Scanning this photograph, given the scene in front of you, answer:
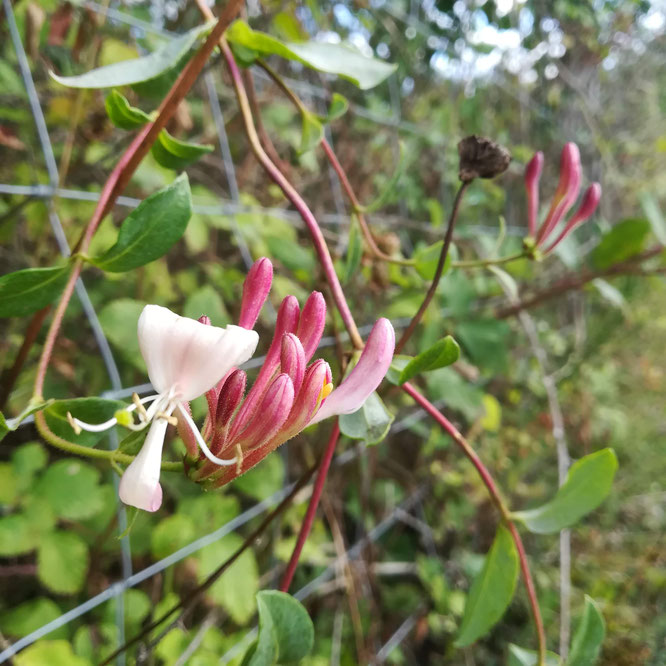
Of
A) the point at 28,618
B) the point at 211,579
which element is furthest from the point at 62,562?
the point at 211,579

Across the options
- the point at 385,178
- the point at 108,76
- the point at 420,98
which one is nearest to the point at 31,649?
the point at 108,76

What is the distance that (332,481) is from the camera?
1.06m

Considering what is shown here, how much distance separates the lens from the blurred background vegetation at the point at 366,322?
79cm

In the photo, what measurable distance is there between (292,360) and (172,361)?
60mm

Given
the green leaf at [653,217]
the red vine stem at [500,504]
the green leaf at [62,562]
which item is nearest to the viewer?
the red vine stem at [500,504]

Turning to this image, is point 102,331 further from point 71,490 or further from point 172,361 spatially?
point 172,361

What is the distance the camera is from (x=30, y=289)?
0.37 meters

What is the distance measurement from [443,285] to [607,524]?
85 centimetres

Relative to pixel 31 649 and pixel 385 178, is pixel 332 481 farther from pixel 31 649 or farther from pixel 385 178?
pixel 385 178

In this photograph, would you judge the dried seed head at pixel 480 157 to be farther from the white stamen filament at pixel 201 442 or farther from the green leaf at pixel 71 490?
the green leaf at pixel 71 490

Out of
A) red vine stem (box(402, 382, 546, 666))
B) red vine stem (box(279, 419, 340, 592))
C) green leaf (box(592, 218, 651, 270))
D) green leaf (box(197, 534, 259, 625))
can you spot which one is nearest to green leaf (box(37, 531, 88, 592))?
green leaf (box(197, 534, 259, 625))

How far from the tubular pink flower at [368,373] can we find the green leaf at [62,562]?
0.64 metres

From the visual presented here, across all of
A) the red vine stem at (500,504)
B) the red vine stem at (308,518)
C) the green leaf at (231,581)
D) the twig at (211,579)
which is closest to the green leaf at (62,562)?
the green leaf at (231,581)

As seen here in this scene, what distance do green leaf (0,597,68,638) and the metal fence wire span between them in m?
0.04
